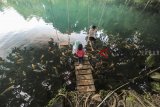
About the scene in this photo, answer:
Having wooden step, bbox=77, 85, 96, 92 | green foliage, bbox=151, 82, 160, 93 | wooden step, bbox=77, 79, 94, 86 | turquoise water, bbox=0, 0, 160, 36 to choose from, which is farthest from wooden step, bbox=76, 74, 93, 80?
turquoise water, bbox=0, 0, 160, 36

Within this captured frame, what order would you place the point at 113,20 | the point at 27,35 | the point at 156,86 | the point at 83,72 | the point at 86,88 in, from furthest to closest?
the point at 113,20, the point at 27,35, the point at 156,86, the point at 83,72, the point at 86,88

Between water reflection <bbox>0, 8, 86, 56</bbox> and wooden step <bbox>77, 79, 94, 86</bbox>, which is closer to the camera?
wooden step <bbox>77, 79, 94, 86</bbox>

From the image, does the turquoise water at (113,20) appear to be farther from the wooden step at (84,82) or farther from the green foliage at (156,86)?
the wooden step at (84,82)

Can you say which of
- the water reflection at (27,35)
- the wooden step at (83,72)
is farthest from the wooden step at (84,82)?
the water reflection at (27,35)

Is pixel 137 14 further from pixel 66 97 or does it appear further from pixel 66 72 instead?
pixel 66 97

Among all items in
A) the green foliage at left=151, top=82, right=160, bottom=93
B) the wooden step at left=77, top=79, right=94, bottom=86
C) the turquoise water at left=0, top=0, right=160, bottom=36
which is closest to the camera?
the wooden step at left=77, top=79, right=94, bottom=86

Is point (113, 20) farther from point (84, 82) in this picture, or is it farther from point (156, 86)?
point (84, 82)

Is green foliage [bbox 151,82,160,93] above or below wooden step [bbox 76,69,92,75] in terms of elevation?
below

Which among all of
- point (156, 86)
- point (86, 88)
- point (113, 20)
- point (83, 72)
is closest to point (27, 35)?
point (83, 72)

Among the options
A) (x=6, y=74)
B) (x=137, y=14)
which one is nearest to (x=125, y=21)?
(x=137, y=14)

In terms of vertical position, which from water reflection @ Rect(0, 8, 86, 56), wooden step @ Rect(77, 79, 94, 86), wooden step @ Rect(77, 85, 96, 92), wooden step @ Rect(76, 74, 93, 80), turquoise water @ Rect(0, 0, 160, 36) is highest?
turquoise water @ Rect(0, 0, 160, 36)

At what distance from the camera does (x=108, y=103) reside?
13.6m

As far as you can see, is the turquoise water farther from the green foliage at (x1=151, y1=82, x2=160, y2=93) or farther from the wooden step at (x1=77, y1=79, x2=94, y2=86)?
the wooden step at (x1=77, y1=79, x2=94, y2=86)

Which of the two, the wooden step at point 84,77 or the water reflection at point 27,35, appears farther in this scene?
the water reflection at point 27,35
